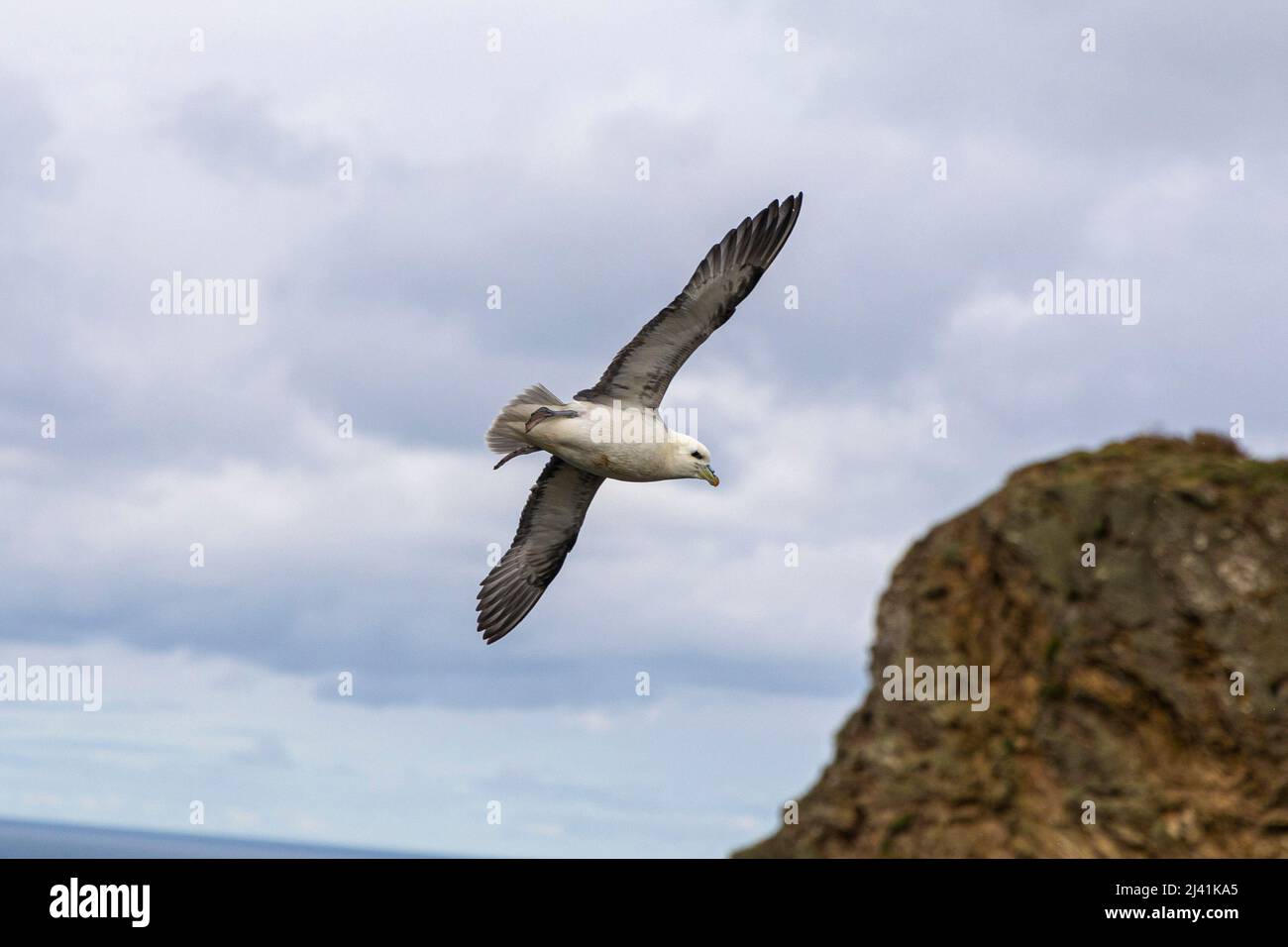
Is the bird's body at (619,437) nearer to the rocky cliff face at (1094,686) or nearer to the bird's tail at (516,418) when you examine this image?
the bird's tail at (516,418)

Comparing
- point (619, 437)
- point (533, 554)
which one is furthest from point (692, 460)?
point (533, 554)

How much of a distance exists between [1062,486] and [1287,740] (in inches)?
173

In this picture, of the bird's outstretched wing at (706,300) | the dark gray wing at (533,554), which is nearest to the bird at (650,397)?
the bird's outstretched wing at (706,300)

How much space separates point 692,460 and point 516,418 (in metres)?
1.89

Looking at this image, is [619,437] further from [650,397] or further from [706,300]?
[706,300]

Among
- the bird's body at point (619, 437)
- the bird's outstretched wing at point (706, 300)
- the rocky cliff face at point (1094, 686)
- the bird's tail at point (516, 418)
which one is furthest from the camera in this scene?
the rocky cliff face at point (1094, 686)

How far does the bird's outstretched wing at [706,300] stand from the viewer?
12812mm

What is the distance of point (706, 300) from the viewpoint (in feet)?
42.1

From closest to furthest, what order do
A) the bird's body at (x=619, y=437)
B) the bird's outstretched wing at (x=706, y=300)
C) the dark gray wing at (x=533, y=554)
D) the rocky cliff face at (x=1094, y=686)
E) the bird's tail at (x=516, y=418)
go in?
the bird's outstretched wing at (x=706, y=300) < the bird's body at (x=619, y=437) < the bird's tail at (x=516, y=418) < the dark gray wing at (x=533, y=554) < the rocky cliff face at (x=1094, y=686)

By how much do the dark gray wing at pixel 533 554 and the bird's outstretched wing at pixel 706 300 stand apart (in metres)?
2.61

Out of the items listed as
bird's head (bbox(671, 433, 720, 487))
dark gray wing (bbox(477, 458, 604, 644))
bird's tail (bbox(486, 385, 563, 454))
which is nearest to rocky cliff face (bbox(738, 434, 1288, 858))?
dark gray wing (bbox(477, 458, 604, 644))

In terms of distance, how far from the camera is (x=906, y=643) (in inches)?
750
